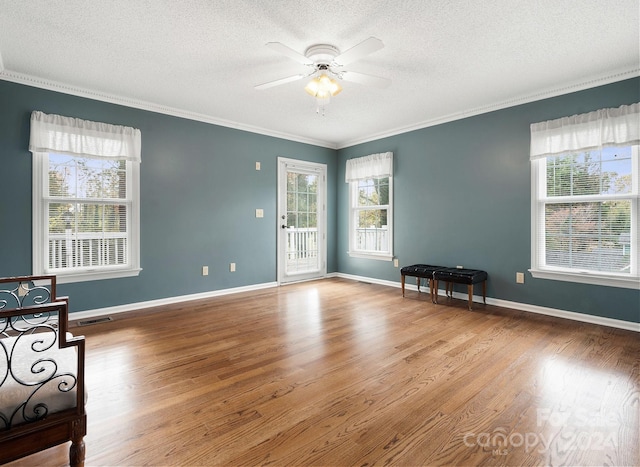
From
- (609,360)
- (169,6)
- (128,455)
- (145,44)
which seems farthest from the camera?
(145,44)

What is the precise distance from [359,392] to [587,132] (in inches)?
137

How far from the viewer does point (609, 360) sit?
2.54 metres

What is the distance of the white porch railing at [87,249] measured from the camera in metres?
3.60

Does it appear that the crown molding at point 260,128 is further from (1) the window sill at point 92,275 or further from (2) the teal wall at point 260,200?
(1) the window sill at point 92,275

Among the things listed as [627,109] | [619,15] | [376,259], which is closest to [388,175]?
[376,259]

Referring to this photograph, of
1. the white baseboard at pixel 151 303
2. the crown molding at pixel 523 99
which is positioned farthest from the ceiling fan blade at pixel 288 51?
the white baseboard at pixel 151 303

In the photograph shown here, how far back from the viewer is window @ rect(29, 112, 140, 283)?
137 inches

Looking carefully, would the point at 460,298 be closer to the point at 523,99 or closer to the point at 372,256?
the point at 372,256

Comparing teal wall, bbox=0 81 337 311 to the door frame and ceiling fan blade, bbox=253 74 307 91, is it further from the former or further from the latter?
ceiling fan blade, bbox=253 74 307 91

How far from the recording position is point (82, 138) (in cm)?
367

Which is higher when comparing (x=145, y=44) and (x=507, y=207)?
(x=145, y=44)

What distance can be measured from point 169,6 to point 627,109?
4.07 meters

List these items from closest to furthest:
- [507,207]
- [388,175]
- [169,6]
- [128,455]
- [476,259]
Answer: [128,455] → [169,6] → [507,207] → [476,259] → [388,175]

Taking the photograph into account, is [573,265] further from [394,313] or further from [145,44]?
[145,44]
